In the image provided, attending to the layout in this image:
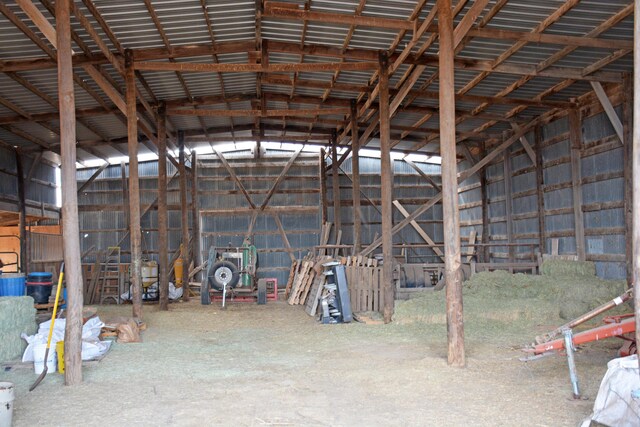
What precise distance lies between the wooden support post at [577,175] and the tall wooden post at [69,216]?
1062 cm

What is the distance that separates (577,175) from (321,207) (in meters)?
10.1

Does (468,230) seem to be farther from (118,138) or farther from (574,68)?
(118,138)

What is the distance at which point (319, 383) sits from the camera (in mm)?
6738

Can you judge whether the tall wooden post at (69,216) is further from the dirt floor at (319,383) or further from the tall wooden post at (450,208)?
the tall wooden post at (450,208)

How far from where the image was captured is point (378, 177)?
21.9m

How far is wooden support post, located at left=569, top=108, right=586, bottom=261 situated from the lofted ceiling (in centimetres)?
43

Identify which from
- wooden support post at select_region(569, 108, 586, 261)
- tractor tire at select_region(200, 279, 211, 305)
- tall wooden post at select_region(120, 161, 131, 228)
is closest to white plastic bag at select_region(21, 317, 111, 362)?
tractor tire at select_region(200, 279, 211, 305)

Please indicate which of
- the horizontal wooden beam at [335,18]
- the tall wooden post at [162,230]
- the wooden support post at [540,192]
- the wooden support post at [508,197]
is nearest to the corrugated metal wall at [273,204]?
the wooden support post at [508,197]

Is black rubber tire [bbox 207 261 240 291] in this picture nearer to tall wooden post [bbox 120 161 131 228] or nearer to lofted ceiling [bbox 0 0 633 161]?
lofted ceiling [bbox 0 0 633 161]

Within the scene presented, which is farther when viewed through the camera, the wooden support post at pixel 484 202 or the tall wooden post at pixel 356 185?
the wooden support post at pixel 484 202

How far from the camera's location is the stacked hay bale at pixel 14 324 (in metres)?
8.08

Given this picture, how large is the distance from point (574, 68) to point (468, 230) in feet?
31.0

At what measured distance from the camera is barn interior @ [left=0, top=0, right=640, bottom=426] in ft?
21.4

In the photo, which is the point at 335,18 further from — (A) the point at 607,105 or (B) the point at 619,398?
(B) the point at 619,398
